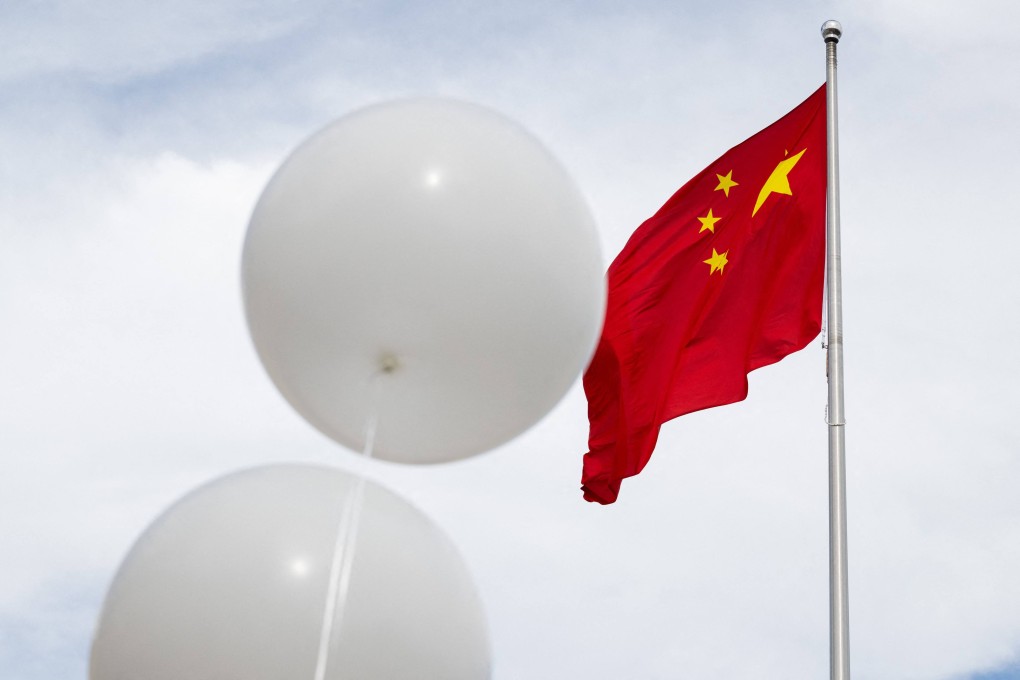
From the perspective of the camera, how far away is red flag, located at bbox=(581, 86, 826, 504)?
9.03 meters

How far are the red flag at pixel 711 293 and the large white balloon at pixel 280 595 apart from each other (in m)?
5.35

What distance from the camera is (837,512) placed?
841 centimetres

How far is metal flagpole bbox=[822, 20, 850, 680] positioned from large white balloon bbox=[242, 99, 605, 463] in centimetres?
456

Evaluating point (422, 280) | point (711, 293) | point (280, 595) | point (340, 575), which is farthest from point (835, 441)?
point (280, 595)

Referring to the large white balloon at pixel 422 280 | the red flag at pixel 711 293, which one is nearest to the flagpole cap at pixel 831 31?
the red flag at pixel 711 293

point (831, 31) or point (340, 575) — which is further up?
point (831, 31)

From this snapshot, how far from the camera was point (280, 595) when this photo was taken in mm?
3574

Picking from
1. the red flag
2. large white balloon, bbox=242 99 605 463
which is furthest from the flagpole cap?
large white balloon, bbox=242 99 605 463

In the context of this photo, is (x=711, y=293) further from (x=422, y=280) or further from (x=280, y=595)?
(x=280, y=595)

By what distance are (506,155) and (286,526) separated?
1134 mm

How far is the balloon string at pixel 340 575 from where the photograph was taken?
140 inches

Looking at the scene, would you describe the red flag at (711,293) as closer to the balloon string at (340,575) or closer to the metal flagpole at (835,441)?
the metal flagpole at (835,441)

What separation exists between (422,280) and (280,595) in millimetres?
848

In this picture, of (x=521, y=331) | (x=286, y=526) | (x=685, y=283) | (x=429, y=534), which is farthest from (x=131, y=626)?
(x=685, y=283)
